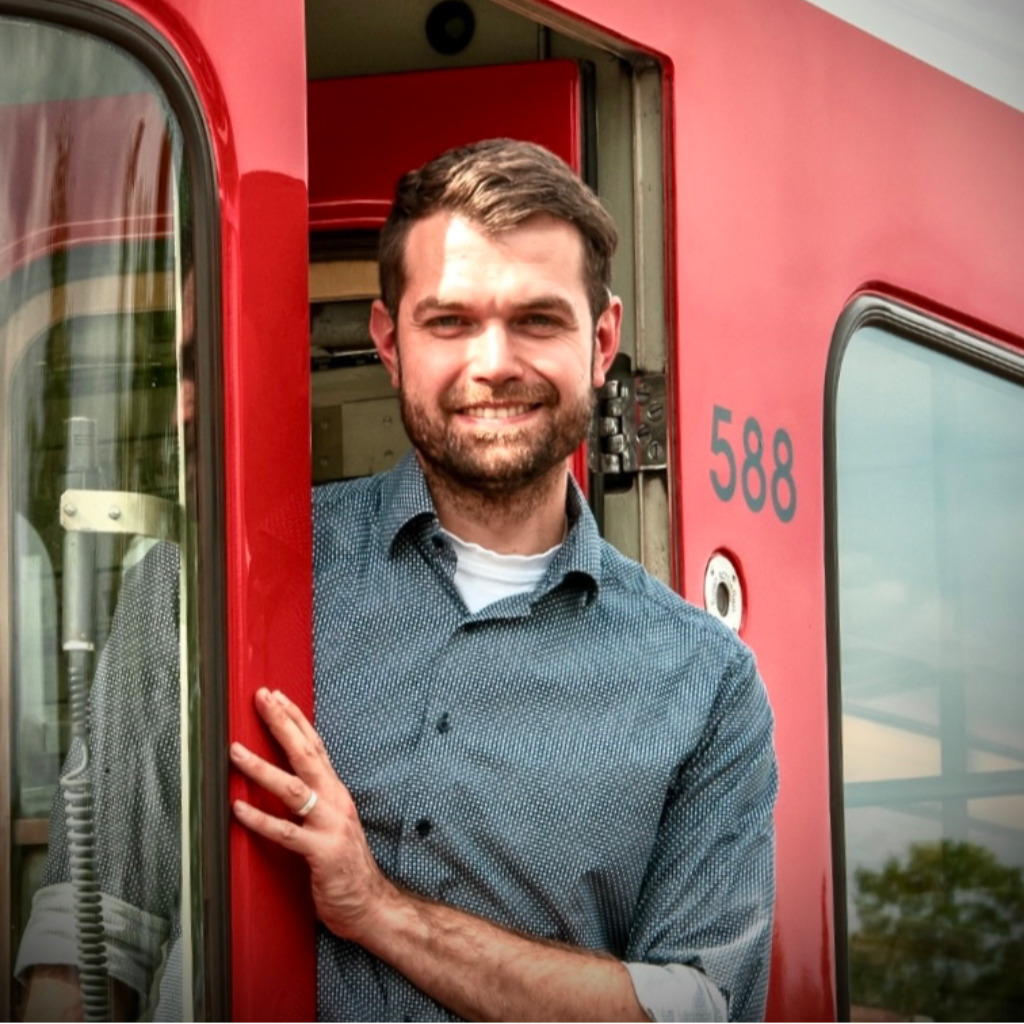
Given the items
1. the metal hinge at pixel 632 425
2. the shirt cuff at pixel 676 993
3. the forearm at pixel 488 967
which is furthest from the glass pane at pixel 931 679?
the forearm at pixel 488 967

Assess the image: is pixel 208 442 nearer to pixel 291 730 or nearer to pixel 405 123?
pixel 291 730

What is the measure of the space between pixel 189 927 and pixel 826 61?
1.53m

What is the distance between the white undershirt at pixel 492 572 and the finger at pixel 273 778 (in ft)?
1.21

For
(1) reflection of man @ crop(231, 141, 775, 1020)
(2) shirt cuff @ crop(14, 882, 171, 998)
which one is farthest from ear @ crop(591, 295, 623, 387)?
(2) shirt cuff @ crop(14, 882, 171, 998)

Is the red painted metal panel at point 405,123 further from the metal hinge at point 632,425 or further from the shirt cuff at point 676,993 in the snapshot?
the shirt cuff at point 676,993

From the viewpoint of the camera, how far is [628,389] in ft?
8.09

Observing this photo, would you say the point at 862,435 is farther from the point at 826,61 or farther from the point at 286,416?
the point at 286,416

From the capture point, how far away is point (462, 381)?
204 cm

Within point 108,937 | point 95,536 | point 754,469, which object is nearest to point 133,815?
point 108,937

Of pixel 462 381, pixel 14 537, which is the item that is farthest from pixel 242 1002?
→ pixel 462 381

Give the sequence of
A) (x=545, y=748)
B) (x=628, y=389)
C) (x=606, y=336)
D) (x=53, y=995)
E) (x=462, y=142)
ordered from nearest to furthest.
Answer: (x=53, y=995) < (x=545, y=748) < (x=606, y=336) < (x=628, y=389) < (x=462, y=142)

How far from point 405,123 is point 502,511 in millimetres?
712

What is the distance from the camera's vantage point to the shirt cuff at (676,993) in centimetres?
207

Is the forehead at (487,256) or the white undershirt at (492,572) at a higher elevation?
the forehead at (487,256)
